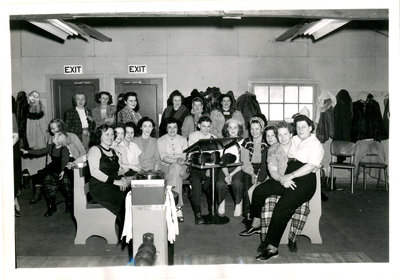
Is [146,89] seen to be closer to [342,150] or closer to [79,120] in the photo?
[79,120]

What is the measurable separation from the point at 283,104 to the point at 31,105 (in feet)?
17.0

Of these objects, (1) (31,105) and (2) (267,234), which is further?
(1) (31,105)

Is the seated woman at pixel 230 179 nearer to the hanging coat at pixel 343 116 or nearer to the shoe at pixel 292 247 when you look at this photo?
the shoe at pixel 292 247

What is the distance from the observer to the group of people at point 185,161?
388 cm

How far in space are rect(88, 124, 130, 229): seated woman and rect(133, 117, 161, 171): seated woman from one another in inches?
35.0

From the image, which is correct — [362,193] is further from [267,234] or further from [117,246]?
[117,246]

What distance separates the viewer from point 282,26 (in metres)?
7.82

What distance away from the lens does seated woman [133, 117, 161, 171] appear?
16.6 feet

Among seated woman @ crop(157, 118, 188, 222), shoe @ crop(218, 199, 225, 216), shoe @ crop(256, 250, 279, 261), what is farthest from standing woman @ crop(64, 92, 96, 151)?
shoe @ crop(256, 250, 279, 261)

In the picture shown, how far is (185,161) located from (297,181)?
161cm

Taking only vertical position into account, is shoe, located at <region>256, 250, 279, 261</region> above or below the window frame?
below

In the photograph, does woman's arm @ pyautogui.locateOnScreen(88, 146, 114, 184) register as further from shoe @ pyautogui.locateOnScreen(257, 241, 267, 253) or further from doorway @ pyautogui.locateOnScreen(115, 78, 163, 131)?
doorway @ pyautogui.locateOnScreen(115, 78, 163, 131)

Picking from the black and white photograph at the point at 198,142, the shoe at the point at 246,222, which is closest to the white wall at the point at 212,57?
the black and white photograph at the point at 198,142

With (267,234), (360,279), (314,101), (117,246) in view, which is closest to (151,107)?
(314,101)
